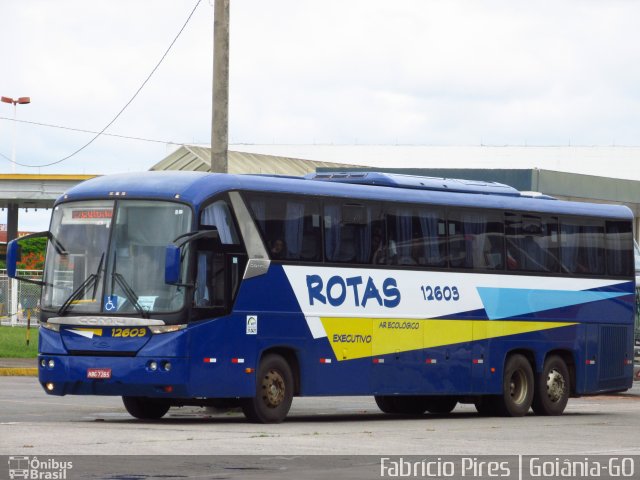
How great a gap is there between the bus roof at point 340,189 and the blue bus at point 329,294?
3cm

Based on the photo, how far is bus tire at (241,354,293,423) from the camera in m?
20.9

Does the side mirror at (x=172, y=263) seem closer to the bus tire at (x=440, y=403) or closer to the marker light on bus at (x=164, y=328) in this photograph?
the marker light on bus at (x=164, y=328)

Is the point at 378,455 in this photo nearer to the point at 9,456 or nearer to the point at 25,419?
the point at 9,456

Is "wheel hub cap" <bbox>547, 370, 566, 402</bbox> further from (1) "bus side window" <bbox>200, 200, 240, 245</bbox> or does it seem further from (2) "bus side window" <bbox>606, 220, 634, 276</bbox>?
(1) "bus side window" <bbox>200, 200, 240, 245</bbox>

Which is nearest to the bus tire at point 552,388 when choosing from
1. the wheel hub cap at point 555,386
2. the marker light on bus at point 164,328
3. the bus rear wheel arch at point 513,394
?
the wheel hub cap at point 555,386

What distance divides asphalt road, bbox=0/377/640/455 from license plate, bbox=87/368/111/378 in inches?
24.4

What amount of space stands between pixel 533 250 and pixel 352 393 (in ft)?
16.5

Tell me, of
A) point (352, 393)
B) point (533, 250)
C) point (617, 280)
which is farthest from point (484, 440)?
point (617, 280)

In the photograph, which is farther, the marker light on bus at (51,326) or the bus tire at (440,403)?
the bus tire at (440,403)

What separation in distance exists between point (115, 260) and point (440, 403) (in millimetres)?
8029

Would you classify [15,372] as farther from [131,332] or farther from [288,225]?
[131,332]

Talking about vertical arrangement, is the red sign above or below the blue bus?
above

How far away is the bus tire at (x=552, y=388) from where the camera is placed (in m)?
26.1

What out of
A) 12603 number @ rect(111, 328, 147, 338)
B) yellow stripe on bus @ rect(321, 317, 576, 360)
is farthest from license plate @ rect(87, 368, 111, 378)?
yellow stripe on bus @ rect(321, 317, 576, 360)
